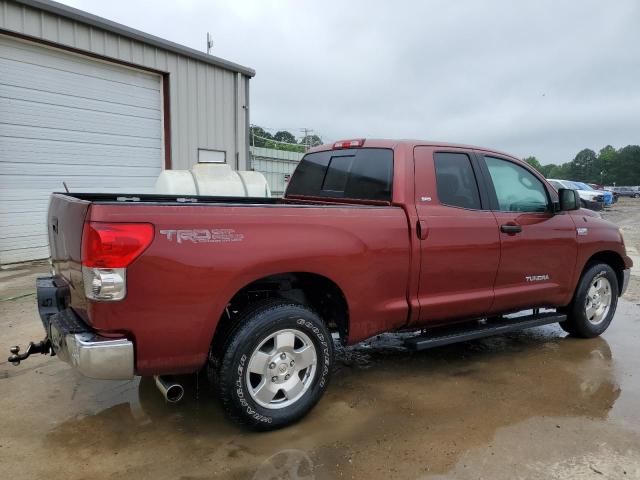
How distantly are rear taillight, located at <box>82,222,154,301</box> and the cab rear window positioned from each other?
195 centimetres

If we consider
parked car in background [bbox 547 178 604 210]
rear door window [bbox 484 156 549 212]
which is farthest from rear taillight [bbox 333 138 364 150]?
parked car in background [bbox 547 178 604 210]

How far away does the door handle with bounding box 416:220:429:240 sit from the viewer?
12.2 ft

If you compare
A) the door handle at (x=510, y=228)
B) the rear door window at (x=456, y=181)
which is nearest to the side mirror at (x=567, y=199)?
the door handle at (x=510, y=228)

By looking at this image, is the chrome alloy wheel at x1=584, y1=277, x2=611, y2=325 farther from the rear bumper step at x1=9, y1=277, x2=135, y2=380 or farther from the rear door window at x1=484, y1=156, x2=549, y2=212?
the rear bumper step at x1=9, y1=277, x2=135, y2=380

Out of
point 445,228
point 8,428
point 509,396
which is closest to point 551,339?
point 509,396

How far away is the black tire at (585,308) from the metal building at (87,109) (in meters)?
8.31

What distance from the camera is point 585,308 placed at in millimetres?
5117

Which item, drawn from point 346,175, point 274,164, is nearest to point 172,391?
point 346,175

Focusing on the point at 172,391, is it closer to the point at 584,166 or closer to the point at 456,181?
the point at 456,181

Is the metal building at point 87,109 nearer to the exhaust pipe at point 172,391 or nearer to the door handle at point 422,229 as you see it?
the exhaust pipe at point 172,391

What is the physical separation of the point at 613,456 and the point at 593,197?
27428 mm

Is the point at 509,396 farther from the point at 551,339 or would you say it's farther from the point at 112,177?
the point at 112,177

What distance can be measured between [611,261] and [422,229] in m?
2.92

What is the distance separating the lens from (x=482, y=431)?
328 centimetres
